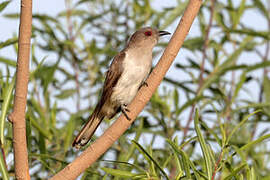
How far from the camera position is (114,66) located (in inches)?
199

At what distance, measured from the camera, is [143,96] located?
9.77ft

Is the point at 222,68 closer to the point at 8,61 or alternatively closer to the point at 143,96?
the point at 8,61

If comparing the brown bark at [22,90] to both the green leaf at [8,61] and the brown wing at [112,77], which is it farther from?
the brown wing at [112,77]

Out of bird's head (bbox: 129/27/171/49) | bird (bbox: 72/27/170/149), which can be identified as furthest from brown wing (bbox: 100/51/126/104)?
bird's head (bbox: 129/27/171/49)

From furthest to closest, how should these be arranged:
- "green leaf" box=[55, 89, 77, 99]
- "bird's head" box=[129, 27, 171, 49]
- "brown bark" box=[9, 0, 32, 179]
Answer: "green leaf" box=[55, 89, 77, 99]
"bird's head" box=[129, 27, 171, 49]
"brown bark" box=[9, 0, 32, 179]

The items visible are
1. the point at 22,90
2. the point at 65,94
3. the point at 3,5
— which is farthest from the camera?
the point at 65,94

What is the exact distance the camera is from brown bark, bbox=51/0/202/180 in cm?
→ 271

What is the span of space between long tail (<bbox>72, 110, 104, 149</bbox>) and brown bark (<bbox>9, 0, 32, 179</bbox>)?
1849 mm

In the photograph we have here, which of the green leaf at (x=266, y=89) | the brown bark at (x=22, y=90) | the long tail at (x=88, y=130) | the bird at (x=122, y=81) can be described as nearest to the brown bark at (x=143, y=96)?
the brown bark at (x=22, y=90)

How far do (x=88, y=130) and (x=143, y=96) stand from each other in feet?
5.53

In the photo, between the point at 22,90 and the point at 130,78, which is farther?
the point at 130,78

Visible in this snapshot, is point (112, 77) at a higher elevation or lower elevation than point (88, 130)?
higher

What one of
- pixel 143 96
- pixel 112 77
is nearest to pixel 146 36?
pixel 112 77

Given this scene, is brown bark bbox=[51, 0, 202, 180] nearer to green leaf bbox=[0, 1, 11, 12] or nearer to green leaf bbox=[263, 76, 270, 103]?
green leaf bbox=[0, 1, 11, 12]
